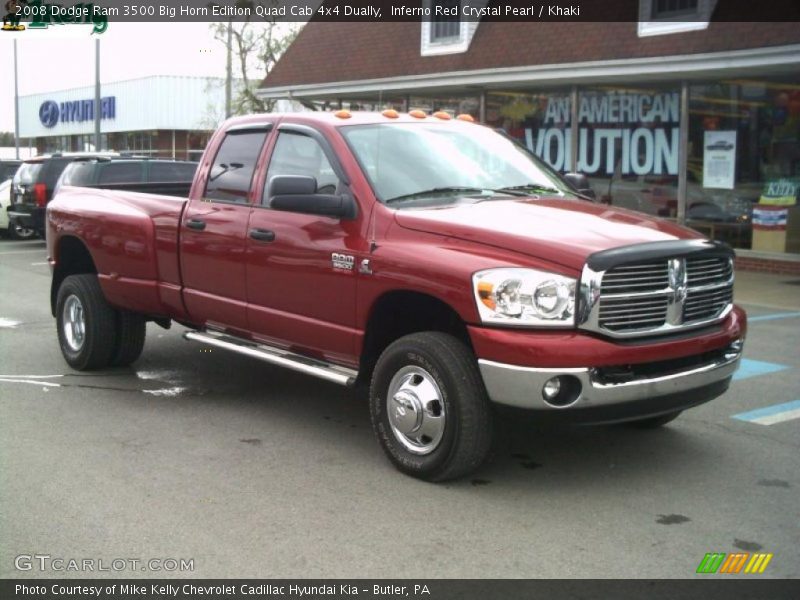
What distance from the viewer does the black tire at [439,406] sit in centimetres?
495

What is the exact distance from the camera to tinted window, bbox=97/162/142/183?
15.3m

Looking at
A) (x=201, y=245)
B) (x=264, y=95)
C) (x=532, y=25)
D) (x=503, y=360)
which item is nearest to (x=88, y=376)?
(x=201, y=245)

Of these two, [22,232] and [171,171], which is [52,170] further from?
[171,171]

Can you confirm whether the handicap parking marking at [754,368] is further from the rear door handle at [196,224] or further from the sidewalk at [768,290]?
the rear door handle at [196,224]

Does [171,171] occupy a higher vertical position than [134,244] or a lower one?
higher

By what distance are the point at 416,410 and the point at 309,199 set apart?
139 cm

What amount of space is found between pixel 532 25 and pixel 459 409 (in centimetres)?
1371

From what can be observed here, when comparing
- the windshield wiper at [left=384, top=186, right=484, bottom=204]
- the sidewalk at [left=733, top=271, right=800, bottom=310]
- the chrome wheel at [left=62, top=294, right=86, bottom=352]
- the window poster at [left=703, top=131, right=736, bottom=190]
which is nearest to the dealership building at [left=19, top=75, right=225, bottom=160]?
the window poster at [left=703, top=131, right=736, bottom=190]

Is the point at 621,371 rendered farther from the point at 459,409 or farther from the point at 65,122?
the point at 65,122

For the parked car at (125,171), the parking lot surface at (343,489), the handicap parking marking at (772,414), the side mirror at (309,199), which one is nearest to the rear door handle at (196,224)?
the side mirror at (309,199)

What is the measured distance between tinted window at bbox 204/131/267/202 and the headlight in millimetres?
2339

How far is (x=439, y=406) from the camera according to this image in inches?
201

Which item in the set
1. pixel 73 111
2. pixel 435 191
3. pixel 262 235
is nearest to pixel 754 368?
pixel 435 191

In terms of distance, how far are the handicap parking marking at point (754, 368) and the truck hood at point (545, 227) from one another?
2.82 metres
